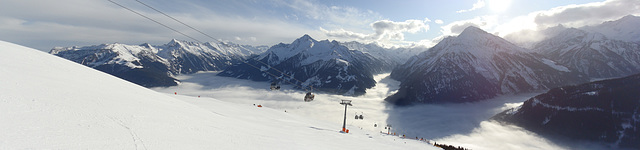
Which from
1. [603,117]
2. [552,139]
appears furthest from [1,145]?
[603,117]

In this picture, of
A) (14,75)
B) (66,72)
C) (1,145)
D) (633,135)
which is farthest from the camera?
(633,135)

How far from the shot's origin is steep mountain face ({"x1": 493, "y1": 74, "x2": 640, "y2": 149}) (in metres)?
162

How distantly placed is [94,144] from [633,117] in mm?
260198

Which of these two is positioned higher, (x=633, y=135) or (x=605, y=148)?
(x=633, y=135)

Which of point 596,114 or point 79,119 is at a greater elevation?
point 596,114

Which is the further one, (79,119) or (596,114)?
Result: (596,114)

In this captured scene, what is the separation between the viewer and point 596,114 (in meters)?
172

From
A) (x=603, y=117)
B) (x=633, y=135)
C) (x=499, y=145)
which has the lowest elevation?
(x=499, y=145)

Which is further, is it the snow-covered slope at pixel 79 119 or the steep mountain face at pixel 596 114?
the steep mountain face at pixel 596 114

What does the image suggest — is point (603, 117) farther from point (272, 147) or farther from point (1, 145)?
point (1, 145)

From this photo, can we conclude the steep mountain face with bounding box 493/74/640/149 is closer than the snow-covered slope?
No

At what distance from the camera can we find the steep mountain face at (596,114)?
162 meters

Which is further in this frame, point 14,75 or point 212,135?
point 212,135

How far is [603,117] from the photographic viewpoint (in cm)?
17125
